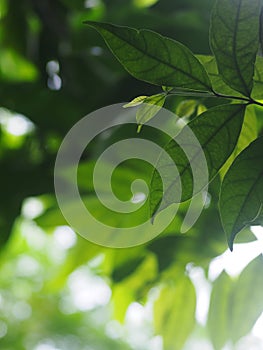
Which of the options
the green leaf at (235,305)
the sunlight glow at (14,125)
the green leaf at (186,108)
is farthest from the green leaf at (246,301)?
the sunlight glow at (14,125)

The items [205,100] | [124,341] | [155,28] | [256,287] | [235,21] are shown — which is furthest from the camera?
[124,341]

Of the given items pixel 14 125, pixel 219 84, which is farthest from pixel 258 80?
pixel 14 125

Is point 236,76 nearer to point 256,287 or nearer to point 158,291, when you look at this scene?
point 256,287

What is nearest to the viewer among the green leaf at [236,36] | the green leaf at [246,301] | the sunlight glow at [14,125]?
the green leaf at [236,36]

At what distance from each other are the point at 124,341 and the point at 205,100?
77.9 inches

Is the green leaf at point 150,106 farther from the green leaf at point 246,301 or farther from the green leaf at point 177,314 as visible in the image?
the green leaf at point 177,314


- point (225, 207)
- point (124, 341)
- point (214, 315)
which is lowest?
point (225, 207)

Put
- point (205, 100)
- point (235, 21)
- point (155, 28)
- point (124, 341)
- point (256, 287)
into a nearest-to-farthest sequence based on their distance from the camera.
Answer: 1. point (235, 21)
2. point (205, 100)
3. point (256, 287)
4. point (155, 28)
5. point (124, 341)

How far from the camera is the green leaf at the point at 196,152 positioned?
0.31 meters

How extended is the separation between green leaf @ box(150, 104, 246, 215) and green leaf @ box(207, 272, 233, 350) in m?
0.29

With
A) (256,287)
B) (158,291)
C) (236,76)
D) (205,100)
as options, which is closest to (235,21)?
(236,76)

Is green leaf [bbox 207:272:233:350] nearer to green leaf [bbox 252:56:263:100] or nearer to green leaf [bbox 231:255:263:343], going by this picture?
green leaf [bbox 231:255:263:343]

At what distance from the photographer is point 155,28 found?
2.14 ft

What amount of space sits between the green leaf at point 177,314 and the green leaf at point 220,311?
4cm
